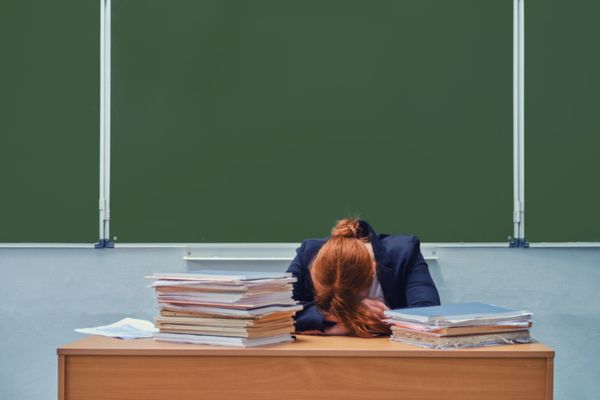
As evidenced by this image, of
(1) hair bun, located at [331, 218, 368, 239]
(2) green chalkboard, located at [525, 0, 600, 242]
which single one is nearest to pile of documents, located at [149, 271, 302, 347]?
(1) hair bun, located at [331, 218, 368, 239]

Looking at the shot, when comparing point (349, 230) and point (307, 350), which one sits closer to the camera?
point (307, 350)

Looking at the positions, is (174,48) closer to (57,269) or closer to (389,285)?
(57,269)

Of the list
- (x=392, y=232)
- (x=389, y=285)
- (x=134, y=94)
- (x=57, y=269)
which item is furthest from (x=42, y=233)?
(x=389, y=285)

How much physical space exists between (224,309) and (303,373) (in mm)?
260

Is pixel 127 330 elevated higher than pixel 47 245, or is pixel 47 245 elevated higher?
pixel 47 245

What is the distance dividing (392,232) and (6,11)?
7.56ft

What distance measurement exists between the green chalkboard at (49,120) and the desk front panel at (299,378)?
A: 6.87 feet

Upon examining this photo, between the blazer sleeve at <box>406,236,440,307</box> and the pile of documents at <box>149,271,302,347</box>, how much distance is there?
762 mm

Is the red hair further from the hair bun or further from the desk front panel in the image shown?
the desk front panel

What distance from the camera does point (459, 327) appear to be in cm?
187

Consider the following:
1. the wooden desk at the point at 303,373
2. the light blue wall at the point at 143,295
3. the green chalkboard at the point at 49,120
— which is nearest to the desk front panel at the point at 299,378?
the wooden desk at the point at 303,373

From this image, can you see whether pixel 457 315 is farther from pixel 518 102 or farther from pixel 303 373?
pixel 518 102

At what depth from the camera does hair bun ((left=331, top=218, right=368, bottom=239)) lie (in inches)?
103

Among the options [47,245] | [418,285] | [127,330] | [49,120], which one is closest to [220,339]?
[127,330]
